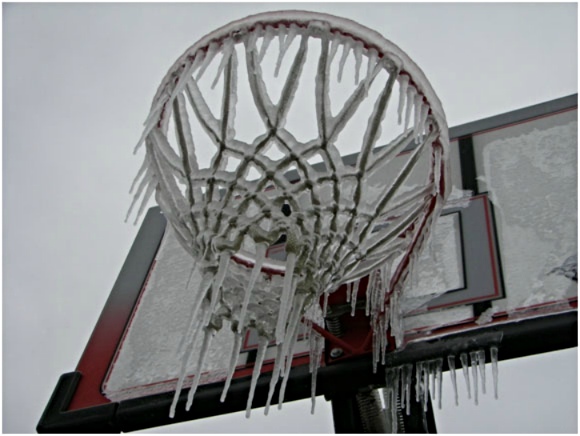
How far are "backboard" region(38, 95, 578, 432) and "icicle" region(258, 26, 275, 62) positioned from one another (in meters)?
0.37

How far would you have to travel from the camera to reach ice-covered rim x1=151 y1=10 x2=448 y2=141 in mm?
2396

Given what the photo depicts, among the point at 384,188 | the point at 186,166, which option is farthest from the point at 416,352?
the point at 186,166

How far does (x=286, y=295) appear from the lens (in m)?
2.38

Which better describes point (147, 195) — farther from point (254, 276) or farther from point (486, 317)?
point (486, 317)

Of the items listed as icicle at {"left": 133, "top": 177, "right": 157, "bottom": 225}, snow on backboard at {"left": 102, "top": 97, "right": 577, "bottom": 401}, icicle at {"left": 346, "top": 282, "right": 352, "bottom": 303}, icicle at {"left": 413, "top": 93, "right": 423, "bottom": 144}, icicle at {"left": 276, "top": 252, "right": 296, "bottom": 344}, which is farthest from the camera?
icicle at {"left": 346, "top": 282, "right": 352, "bottom": 303}

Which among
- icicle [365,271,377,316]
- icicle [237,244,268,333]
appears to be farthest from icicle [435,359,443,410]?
icicle [237,244,268,333]

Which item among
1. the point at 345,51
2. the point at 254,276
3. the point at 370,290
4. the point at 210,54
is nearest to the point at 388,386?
the point at 370,290

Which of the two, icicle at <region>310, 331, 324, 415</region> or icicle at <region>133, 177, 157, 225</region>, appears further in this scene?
icicle at <region>310, 331, 324, 415</region>

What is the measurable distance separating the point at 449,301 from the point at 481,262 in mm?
221

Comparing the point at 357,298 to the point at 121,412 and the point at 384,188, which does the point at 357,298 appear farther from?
the point at 121,412

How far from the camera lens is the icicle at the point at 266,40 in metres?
2.42

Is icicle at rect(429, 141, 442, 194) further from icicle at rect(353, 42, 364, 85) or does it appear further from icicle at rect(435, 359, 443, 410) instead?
icicle at rect(435, 359, 443, 410)

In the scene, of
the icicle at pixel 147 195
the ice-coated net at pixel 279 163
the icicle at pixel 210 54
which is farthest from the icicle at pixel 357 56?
the icicle at pixel 147 195

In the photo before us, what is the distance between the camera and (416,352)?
111 inches
